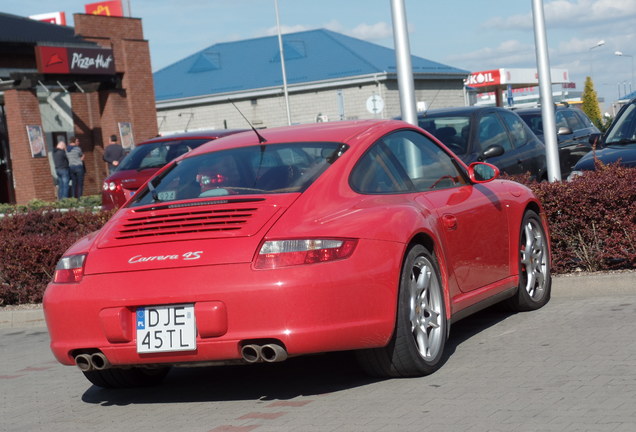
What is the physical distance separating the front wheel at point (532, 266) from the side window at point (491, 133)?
16.3 feet

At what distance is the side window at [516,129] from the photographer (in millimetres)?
13836

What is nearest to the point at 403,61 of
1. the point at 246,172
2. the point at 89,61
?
the point at 246,172

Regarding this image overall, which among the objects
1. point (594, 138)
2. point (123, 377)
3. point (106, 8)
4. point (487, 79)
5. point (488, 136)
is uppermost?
point (106, 8)

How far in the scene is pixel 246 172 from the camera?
6.29 m

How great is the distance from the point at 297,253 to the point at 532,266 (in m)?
3.10

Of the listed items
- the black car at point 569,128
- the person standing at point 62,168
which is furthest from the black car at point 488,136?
the person standing at point 62,168

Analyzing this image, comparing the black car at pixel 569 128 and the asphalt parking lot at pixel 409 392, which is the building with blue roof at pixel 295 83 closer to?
the black car at pixel 569 128

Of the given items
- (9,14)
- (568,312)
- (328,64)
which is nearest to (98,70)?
(9,14)

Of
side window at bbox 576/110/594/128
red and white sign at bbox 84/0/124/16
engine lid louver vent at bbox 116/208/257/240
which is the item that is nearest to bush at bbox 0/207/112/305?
engine lid louver vent at bbox 116/208/257/240

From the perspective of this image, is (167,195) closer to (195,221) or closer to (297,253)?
(195,221)

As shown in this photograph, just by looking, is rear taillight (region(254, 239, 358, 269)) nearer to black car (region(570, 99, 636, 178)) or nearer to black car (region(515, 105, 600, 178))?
black car (region(570, 99, 636, 178))

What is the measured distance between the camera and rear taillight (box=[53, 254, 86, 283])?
583 cm

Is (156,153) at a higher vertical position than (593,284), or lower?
higher

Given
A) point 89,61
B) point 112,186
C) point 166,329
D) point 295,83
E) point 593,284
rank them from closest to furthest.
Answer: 1. point 166,329
2. point 593,284
3. point 112,186
4. point 89,61
5. point 295,83
